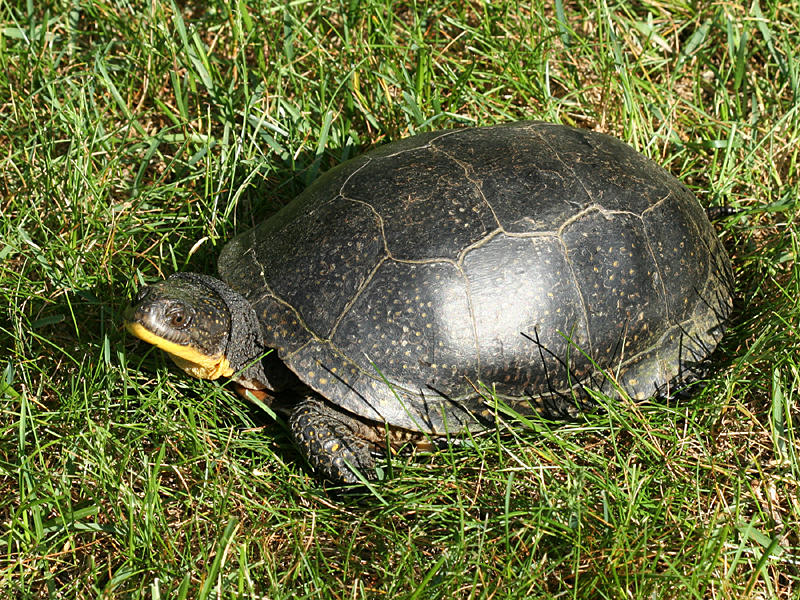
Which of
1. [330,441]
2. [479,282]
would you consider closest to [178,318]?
[330,441]

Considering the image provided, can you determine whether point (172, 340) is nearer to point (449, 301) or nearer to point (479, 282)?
point (449, 301)

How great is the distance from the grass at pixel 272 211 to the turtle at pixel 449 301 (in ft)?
0.63

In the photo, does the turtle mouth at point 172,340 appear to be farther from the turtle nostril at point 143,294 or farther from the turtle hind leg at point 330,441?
the turtle hind leg at point 330,441

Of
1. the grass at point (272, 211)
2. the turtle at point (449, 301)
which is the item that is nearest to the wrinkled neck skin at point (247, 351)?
the turtle at point (449, 301)

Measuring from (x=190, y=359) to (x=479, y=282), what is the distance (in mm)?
1218

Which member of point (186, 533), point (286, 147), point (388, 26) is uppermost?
point (388, 26)

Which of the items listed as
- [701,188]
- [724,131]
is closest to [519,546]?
[701,188]

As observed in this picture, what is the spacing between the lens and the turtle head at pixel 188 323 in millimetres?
2754

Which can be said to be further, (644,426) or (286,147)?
(286,147)

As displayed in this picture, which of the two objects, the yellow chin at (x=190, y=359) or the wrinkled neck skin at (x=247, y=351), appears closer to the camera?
the yellow chin at (x=190, y=359)

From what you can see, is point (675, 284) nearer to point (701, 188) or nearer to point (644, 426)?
point (644, 426)

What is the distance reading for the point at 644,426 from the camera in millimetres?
2959

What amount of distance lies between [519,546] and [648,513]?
1.60ft

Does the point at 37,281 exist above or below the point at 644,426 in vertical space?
above
